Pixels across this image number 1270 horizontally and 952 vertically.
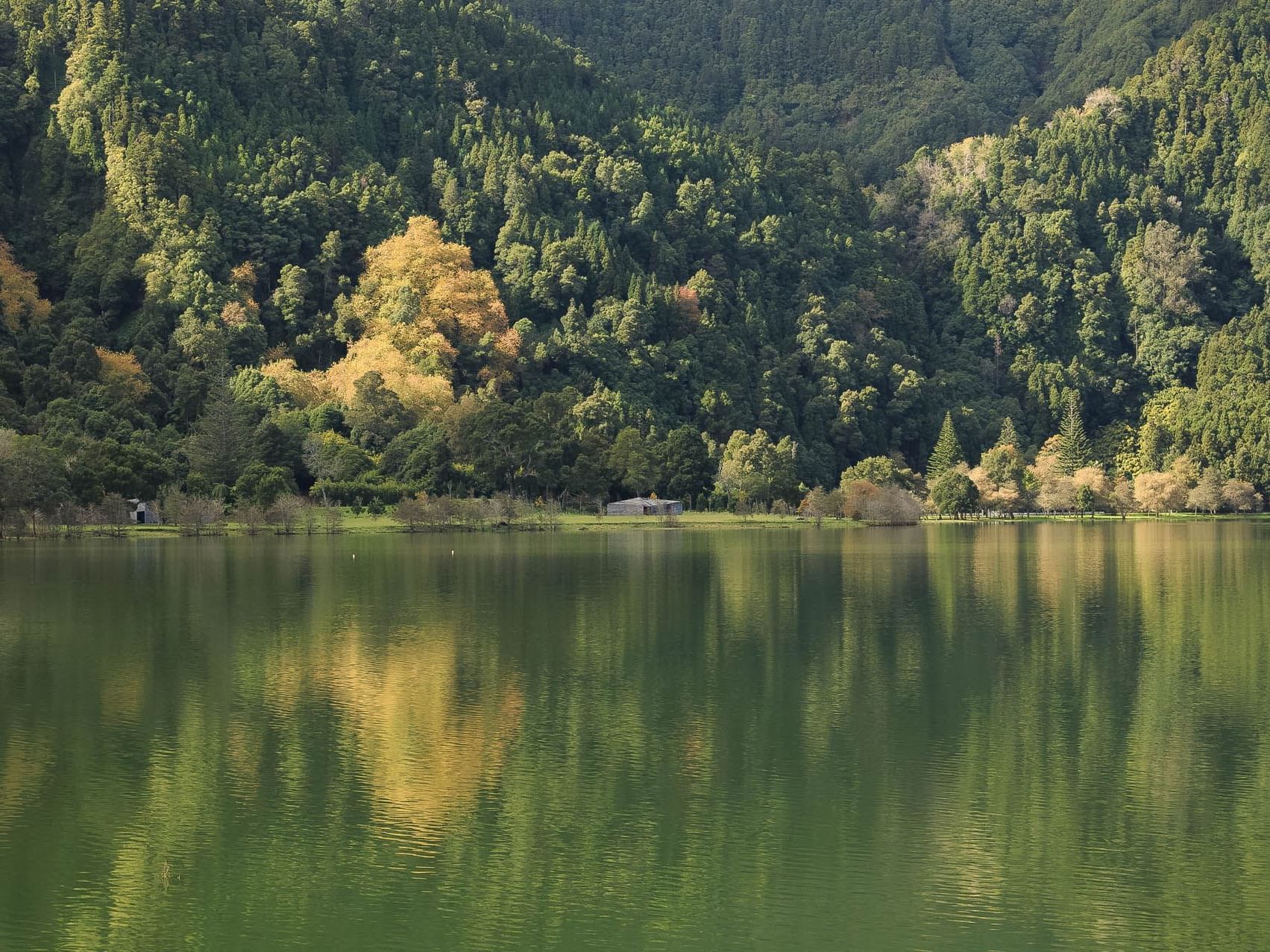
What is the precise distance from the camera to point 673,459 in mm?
154750

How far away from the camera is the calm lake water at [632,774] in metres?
24.2

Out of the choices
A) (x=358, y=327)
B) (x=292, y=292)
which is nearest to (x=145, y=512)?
(x=292, y=292)

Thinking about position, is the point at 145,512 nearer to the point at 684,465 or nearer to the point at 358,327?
the point at 684,465

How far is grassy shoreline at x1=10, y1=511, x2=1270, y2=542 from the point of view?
398 feet

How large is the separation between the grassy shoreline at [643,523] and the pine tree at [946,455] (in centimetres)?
907

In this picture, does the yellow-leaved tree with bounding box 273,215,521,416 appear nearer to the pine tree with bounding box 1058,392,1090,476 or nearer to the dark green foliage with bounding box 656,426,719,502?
the dark green foliage with bounding box 656,426,719,502

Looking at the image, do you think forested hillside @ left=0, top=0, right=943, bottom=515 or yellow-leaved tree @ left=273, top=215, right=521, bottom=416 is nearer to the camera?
forested hillside @ left=0, top=0, right=943, bottom=515

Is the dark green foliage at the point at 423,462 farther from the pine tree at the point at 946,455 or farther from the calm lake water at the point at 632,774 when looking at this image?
the calm lake water at the point at 632,774

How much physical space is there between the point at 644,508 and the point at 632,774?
396 feet

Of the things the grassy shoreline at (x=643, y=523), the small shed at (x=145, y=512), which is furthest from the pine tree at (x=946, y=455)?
the small shed at (x=145, y=512)

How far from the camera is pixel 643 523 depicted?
145 meters

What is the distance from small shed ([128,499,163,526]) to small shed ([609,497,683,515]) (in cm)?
4282

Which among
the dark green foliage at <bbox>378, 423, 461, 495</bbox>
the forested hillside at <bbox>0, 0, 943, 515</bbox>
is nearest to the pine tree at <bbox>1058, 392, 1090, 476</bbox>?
the forested hillside at <bbox>0, 0, 943, 515</bbox>

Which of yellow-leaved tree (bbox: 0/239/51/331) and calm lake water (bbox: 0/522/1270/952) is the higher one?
yellow-leaved tree (bbox: 0/239/51/331)
